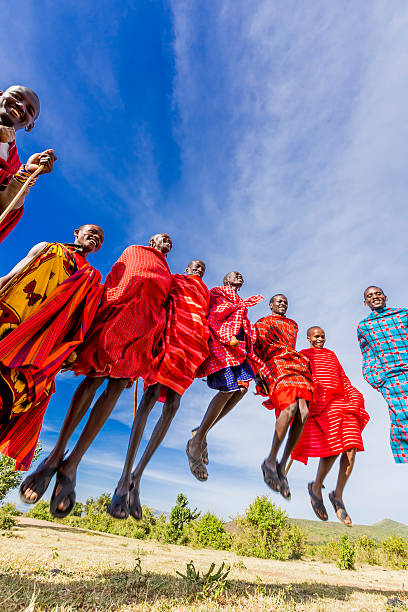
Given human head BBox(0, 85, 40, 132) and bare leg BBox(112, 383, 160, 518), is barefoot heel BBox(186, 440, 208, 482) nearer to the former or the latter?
bare leg BBox(112, 383, 160, 518)

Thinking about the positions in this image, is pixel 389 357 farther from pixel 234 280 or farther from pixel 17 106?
pixel 17 106

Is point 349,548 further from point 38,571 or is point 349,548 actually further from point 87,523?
point 87,523

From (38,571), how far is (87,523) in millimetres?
29418

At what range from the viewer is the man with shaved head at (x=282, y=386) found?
463 centimetres

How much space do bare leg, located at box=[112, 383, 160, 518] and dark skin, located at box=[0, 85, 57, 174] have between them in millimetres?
2778

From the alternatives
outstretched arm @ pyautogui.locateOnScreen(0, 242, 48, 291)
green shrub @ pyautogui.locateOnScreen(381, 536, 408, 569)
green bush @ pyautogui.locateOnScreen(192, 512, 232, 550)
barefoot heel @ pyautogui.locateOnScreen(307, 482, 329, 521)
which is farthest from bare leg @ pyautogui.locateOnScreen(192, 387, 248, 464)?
green shrub @ pyautogui.locateOnScreen(381, 536, 408, 569)

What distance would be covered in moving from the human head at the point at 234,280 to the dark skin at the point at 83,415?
2.74 meters

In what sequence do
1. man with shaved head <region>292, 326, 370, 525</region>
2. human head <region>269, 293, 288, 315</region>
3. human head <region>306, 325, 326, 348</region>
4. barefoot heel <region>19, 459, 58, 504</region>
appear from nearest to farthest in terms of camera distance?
barefoot heel <region>19, 459, 58, 504</region>
man with shaved head <region>292, 326, 370, 525</region>
human head <region>269, 293, 288, 315</region>
human head <region>306, 325, 326, 348</region>

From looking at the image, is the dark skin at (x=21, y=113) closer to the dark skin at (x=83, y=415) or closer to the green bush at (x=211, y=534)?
the dark skin at (x=83, y=415)

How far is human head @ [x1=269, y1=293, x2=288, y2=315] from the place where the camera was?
5832 millimetres

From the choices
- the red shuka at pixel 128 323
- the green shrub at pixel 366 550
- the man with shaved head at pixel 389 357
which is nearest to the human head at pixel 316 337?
the man with shaved head at pixel 389 357

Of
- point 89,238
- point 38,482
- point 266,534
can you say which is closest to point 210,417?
point 38,482

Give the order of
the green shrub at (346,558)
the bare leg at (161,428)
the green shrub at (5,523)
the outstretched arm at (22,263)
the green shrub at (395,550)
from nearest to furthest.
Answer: the outstretched arm at (22,263)
the bare leg at (161,428)
the green shrub at (5,523)
the green shrub at (346,558)
the green shrub at (395,550)

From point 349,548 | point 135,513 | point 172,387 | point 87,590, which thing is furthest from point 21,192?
point 349,548
